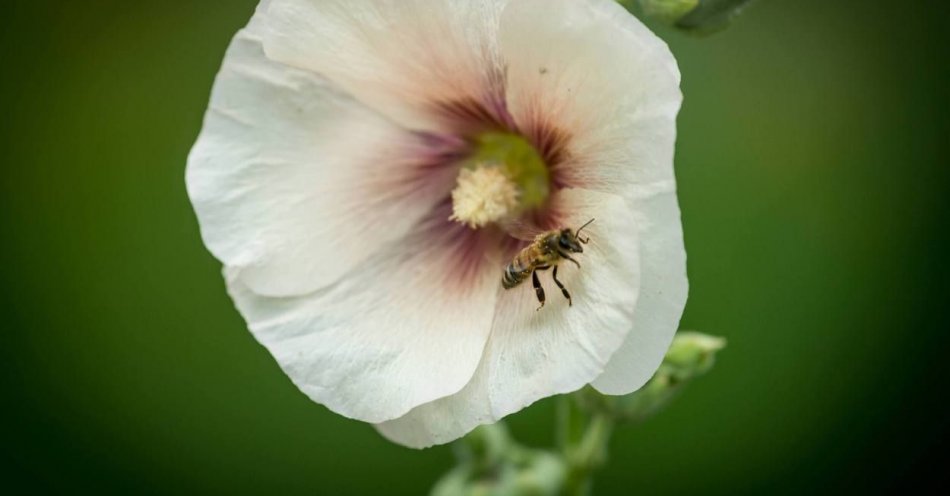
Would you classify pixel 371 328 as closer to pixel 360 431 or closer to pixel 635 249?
pixel 635 249

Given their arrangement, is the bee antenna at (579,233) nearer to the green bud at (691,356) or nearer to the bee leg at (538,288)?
the bee leg at (538,288)

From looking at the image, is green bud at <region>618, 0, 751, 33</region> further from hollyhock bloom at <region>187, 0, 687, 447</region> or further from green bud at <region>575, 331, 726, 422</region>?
green bud at <region>575, 331, 726, 422</region>

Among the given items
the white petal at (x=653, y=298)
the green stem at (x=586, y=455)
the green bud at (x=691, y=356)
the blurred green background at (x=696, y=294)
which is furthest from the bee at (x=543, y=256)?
the blurred green background at (x=696, y=294)

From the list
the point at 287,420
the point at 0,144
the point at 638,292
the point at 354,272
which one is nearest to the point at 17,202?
the point at 0,144

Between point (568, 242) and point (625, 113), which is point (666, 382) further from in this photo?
point (625, 113)

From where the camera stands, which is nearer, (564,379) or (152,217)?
(564,379)
